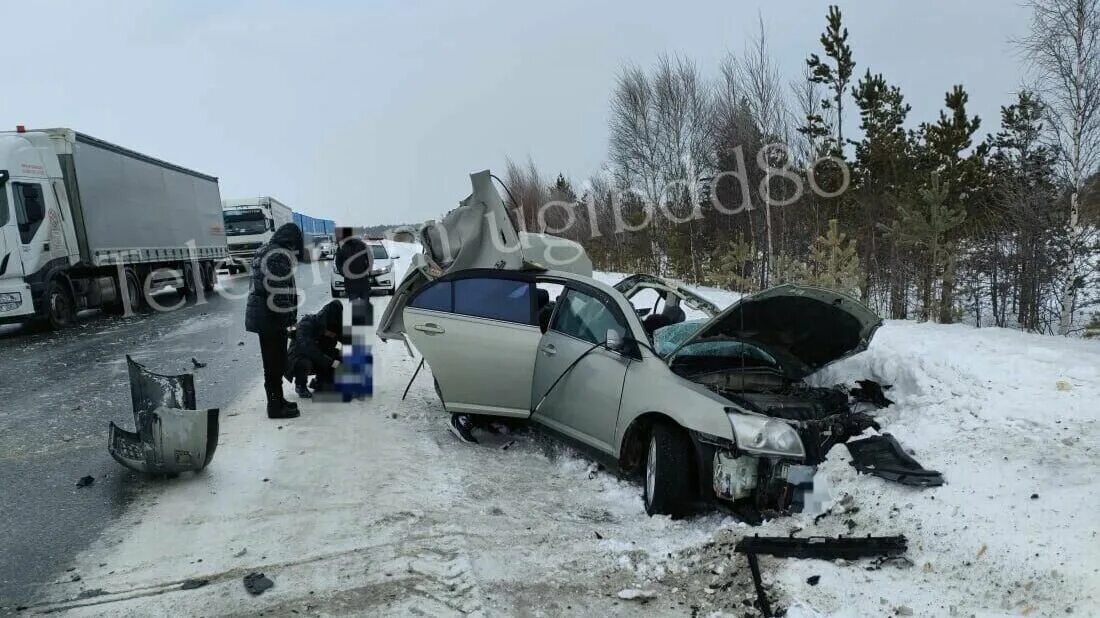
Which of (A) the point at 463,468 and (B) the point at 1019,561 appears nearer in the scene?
(B) the point at 1019,561

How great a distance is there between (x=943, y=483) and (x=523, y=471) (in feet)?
9.15

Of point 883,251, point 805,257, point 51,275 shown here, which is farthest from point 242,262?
point 883,251

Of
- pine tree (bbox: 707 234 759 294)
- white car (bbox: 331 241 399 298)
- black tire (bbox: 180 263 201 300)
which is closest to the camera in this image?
pine tree (bbox: 707 234 759 294)

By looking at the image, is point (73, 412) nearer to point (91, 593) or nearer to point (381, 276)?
point (91, 593)

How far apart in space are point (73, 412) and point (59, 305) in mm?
8037

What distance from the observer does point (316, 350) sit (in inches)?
278

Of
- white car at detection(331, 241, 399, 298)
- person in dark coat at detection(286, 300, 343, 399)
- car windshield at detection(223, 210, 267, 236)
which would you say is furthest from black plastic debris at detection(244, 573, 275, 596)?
car windshield at detection(223, 210, 267, 236)

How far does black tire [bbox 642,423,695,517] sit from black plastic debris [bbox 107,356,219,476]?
10.0ft

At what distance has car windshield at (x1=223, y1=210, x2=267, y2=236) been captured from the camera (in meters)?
28.5

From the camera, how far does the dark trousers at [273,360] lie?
6246 millimetres

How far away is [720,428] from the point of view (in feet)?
12.6

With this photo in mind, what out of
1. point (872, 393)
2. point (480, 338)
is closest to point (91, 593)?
point (480, 338)

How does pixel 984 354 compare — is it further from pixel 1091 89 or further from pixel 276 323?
pixel 1091 89

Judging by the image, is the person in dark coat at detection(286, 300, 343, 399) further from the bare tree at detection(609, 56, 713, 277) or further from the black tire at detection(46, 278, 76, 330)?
the bare tree at detection(609, 56, 713, 277)
